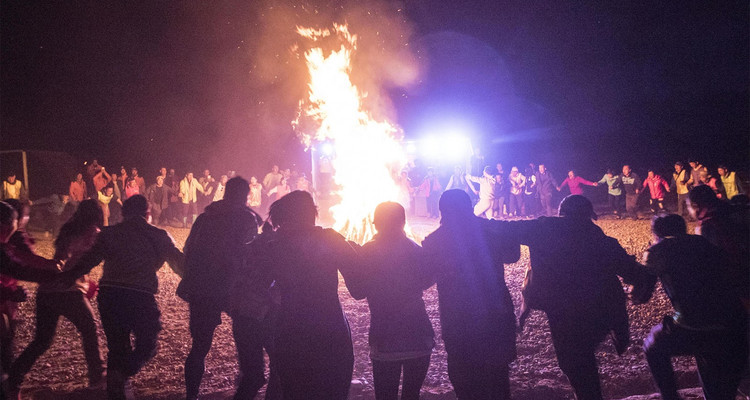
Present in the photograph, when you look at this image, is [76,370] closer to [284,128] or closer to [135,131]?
[284,128]

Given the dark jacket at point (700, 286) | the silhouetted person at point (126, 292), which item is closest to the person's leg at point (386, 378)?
the silhouetted person at point (126, 292)

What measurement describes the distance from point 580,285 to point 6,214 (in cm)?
482

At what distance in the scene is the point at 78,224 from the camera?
4250 millimetres

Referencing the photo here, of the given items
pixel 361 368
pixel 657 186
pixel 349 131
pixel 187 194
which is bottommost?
pixel 361 368

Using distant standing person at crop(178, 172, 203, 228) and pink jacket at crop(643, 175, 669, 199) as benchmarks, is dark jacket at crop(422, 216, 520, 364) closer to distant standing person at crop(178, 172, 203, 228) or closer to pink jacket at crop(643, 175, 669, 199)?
distant standing person at crop(178, 172, 203, 228)

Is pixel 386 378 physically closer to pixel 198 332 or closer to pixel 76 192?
pixel 198 332

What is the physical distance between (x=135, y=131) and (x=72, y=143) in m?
3.33

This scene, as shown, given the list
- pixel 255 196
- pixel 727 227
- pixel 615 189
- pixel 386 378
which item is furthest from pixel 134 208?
pixel 615 189

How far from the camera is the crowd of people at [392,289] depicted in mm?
3109

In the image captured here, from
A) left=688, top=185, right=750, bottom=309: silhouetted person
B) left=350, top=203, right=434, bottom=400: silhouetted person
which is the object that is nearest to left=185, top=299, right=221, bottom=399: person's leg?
left=350, top=203, right=434, bottom=400: silhouetted person

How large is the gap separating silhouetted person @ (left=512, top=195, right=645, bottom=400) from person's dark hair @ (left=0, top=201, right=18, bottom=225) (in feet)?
13.9

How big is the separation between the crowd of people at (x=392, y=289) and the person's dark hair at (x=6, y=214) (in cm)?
1

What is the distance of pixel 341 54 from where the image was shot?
11406 mm

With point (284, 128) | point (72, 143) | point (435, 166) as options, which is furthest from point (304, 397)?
point (72, 143)
